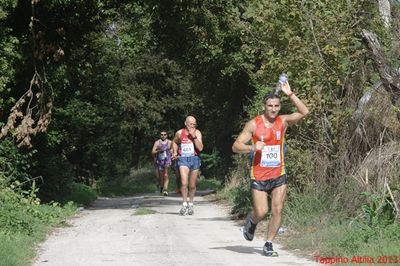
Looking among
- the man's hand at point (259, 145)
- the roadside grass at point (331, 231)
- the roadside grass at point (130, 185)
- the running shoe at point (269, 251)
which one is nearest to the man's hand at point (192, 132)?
the roadside grass at point (331, 231)

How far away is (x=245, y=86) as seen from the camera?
84.8ft

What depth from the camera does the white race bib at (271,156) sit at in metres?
9.15

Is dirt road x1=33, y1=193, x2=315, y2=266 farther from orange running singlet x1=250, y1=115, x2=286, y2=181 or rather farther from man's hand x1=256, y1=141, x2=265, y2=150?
man's hand x1=256, y1=141, x2=265, y2=150

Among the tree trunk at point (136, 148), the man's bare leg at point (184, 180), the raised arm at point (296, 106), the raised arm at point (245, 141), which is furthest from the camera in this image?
the tree trunk at point (136, 148)

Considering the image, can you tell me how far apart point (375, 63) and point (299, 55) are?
4.51 feet

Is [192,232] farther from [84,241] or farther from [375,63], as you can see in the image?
[375,63]

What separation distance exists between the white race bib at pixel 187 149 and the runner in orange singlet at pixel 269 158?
6219 millimetres

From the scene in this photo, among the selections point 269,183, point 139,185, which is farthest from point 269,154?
point 139,185

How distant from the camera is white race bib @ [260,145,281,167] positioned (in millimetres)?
9148

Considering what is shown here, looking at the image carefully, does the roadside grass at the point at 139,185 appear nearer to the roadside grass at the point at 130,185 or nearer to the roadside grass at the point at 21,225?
the roadside grass at the point at 130,185

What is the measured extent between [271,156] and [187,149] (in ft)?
21.2

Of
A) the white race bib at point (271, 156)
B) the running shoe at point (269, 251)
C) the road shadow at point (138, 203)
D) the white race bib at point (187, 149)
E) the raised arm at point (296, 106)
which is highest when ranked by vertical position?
the raised arm at point (296, 106)

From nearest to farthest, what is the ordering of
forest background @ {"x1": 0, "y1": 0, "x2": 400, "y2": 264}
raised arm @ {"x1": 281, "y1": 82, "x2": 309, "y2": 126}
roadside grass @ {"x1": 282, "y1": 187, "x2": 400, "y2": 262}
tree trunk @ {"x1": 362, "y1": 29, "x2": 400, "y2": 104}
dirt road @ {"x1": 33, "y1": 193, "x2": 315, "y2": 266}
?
1. roadside grass @ {"x1": 282, "y1": 187, "x2": 400, "y2": 262}
2. dirt road @ {"x1": 33, "y1": 193, "x2": 315, "y2": 266}
3. raised arm @ {"x1": 281, "y1": 82, "x2": 309, "y2": 126}
4. forest background @ {"x1": 0, "y1": 0, "x2": 400, "y2": 264}
5. tree trunk @ {"x1": 362, "y1": 29, "x2": 400, "y2": 104}

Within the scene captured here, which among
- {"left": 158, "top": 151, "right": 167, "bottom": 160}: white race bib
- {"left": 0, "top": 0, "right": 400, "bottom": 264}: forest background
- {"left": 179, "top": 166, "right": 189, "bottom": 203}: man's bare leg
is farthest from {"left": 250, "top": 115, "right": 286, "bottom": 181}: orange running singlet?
{"left": 158, "top": 151, "right": 167, "bottom": 160}: white race bib
